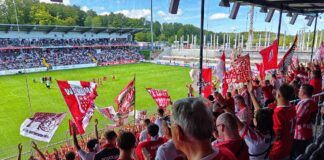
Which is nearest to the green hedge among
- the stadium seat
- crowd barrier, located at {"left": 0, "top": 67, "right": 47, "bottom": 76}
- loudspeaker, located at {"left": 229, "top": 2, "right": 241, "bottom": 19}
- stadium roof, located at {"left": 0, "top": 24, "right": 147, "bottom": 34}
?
stadium roof, located at {"left": 0, "top": 24, "right": 147, "bottom": 34}

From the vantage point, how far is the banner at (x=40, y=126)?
509 centimetres

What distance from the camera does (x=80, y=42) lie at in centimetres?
5022

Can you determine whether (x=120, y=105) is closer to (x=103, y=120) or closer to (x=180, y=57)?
(x=103, y=120)

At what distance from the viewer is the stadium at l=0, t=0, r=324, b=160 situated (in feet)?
7.88

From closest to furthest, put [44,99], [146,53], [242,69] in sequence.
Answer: [242,69]
[44,99]
[146,53]

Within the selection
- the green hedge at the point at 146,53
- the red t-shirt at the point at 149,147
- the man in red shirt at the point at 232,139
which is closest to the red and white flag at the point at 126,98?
the red t-shirt at the point at 149,147

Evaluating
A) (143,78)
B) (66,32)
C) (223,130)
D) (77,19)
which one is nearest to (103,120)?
(223,130)

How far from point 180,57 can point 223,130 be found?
172ft

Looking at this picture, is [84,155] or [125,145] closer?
[125,145]

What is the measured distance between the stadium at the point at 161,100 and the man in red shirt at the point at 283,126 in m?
0.01

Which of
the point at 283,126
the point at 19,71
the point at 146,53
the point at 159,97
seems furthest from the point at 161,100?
the point at 146,53

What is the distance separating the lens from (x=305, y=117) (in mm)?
3539

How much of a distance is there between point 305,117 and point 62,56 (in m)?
45.0

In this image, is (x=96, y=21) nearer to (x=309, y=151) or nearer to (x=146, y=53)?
(x=146, y=53)
